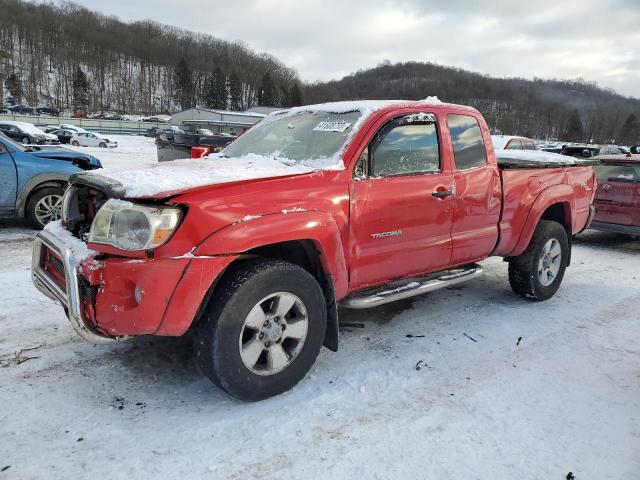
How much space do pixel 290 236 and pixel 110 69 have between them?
131587 millimetres

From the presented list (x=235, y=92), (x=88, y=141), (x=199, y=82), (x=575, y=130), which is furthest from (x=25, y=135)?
(x=575, y=130)

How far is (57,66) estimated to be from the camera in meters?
110

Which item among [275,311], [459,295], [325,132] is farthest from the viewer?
[459,295]

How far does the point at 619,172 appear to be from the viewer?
754cm

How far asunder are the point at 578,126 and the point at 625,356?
414 ft

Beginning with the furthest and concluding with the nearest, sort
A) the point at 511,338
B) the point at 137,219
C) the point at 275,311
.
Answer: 1. the point at 511,338
2. the point at 275,311
3. the point at 137,219

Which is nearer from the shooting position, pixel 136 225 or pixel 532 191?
pixel 136 225

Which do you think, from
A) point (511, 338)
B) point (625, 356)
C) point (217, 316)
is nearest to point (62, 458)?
point (217, 316)

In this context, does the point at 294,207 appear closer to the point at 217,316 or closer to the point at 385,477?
the point at 217,316

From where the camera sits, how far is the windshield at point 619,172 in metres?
7.33

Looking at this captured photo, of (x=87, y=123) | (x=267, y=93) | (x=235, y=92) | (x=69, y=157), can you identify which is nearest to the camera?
(x=69, y=157)

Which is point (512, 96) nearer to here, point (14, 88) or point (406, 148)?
point (14, 88)

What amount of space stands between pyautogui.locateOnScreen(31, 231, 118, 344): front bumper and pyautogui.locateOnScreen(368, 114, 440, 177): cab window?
1.90 meters

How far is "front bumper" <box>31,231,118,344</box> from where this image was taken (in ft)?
8.14
